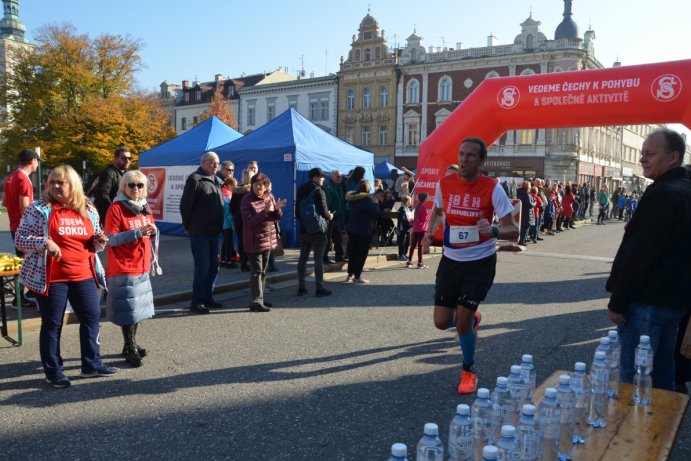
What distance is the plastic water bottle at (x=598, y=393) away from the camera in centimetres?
275

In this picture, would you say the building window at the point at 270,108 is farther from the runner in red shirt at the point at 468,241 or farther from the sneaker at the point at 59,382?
the runner in red shirt at the point at 468,241

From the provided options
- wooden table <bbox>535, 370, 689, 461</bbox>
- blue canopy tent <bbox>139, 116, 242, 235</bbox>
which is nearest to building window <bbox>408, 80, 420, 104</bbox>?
blue canopy tent <bbox>139, 116, 242, 235</bbox>

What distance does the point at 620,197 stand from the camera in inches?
1147

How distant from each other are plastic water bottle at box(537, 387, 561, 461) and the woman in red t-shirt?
3.74m

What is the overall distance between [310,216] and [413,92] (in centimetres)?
4132

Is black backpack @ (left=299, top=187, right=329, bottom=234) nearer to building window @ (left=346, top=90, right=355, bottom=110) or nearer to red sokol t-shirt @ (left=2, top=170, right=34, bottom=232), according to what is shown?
red sokol t-shirt @ (left=2, top=170, right=34, bottom=232)

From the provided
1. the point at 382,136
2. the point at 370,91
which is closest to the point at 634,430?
the point at 382,136

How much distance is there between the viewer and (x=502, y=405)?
2523 millimetres

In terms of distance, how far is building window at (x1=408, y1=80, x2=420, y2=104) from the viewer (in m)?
46.8

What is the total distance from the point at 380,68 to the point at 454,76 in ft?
22.8

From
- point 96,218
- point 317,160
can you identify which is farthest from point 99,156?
point 96,218

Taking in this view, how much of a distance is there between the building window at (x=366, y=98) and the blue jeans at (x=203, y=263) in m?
44.0

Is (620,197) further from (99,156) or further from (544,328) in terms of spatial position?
(99,156)

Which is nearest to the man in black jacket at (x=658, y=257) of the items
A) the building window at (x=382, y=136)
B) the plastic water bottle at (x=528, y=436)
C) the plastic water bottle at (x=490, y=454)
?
the plastic water bottle at (x=528, y=436)
